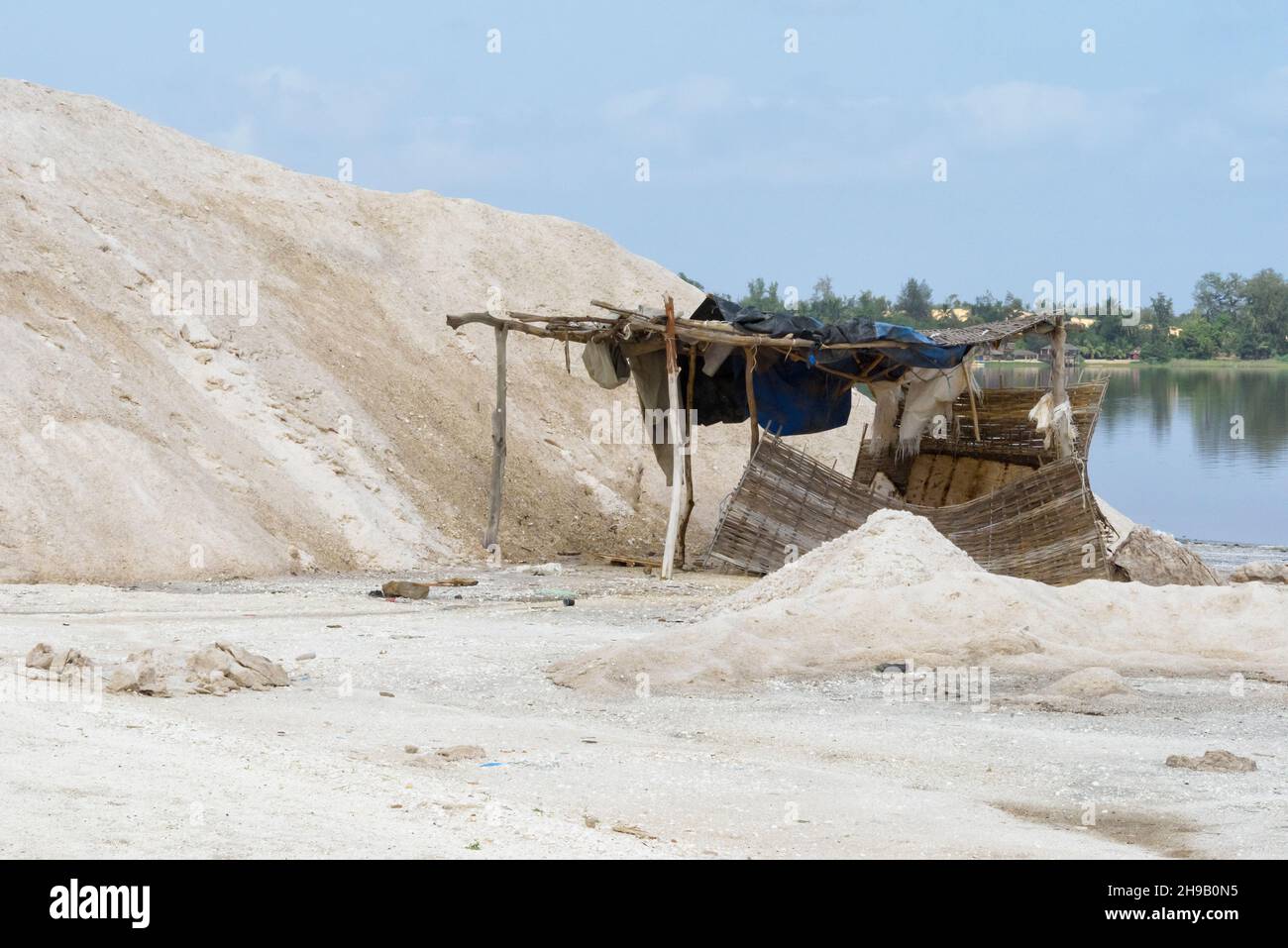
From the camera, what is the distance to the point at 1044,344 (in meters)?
18.5

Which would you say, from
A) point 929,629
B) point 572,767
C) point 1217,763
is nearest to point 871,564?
point 929,629

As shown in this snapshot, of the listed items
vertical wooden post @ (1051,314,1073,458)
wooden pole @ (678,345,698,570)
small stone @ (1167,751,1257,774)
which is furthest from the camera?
wooden pole @ (678,345,698,570)

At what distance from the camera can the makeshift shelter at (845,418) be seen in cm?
1639

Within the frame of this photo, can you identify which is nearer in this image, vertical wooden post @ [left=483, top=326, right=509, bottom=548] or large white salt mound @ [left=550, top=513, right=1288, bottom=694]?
large white salt mound @ [left=550, top=513, right=1288, bottom=694]

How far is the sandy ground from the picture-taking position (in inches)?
235

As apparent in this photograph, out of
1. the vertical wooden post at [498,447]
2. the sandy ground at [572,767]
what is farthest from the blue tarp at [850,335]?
the sandy ground at [572,767]

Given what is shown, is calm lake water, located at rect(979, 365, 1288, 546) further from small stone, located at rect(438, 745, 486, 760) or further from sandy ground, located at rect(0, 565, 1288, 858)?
small stone, located at rect(438, 745, 486, 760)

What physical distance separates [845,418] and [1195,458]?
82.6ft

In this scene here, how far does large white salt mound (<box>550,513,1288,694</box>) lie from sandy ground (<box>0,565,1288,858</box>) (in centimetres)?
42

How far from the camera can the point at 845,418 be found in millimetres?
20094

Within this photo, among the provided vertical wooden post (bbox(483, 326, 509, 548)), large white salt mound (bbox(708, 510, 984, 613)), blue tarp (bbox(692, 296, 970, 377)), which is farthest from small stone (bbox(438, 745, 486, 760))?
vertical wooden post (bbox(483, 326, 509, 548))

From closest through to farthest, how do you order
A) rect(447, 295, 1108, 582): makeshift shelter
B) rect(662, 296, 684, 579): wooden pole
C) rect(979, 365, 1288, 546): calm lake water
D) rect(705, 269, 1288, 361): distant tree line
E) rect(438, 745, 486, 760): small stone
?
1. rect(438, 745, 486, 760): small stone
2. rect(447, 295, 1108, 582): makeshift shelter
3. rect(662, 296, 684, 579): wooden pole
4. rect(979, 365, 1288, 546): calm lake water
5. rect(705, 269, 1288, 361): distant tree line
